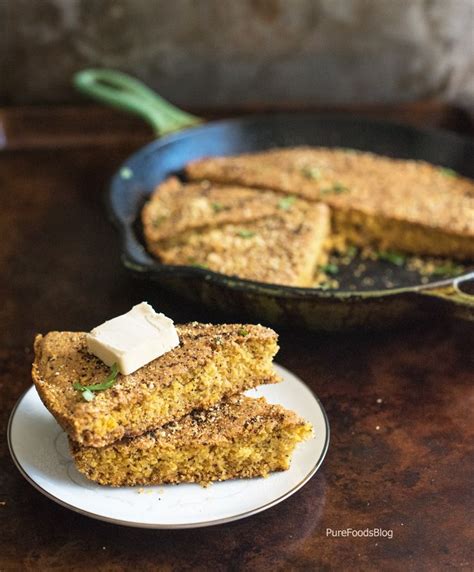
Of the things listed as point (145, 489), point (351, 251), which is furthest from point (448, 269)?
point (145, 489)

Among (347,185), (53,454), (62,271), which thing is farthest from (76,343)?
(347,185)

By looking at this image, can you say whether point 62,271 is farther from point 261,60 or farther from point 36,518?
point 261,60

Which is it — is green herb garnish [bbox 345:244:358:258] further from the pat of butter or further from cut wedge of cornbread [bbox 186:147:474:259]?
the pat of butter

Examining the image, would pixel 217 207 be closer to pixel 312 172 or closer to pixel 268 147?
pixel 312 172

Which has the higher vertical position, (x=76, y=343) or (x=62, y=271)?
(x=76, y=343)

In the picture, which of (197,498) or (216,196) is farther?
(216,196)

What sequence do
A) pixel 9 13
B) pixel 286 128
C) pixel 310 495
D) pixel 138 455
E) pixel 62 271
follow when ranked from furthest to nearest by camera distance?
pixel 9 13
pixel 286 128
pixel 62 271
pixel 310 495
pixel 138 455
